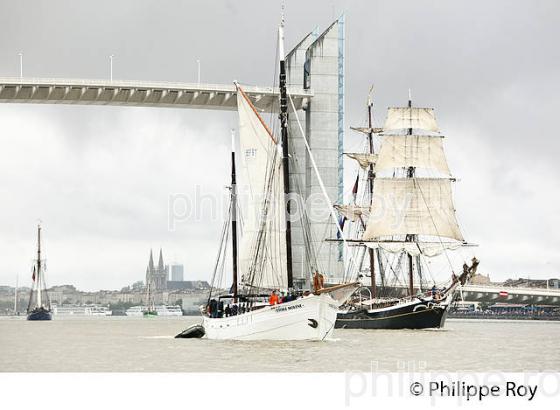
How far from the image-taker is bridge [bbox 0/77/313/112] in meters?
74.1

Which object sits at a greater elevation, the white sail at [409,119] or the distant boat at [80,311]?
the white sail at [409,119]

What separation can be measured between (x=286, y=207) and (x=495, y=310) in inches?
4133

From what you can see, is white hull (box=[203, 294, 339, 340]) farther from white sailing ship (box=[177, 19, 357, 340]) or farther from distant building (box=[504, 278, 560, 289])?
distant building (box=[504, 278, 560, 289])

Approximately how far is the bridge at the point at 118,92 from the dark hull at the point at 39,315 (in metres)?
42.0

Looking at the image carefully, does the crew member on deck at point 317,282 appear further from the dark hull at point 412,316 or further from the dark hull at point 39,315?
the dark hull at point 39,315

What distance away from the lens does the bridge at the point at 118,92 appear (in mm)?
74062

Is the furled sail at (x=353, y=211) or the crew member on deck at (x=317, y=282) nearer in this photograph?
the crew member on deck at (x=317, y=282)

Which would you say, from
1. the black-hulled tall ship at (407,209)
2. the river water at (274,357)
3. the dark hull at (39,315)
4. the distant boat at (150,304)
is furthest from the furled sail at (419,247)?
the distant boat at (150,304)

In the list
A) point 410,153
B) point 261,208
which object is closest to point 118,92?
point 410,153

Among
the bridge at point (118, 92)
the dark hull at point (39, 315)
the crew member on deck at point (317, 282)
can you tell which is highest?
the bridge at point (118, 92)

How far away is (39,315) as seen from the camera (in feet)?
371

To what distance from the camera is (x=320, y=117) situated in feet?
253
